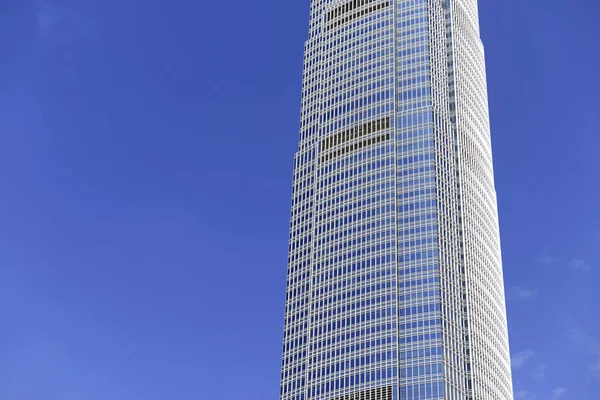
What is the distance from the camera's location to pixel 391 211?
18300cm

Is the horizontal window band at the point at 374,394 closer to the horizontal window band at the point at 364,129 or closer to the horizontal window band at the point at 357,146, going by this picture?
the horizontal window band at the point at 357,146

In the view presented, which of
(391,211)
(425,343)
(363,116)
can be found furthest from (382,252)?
(363,116)

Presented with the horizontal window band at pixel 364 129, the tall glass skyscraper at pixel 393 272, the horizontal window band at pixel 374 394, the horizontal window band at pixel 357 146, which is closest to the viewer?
the horizontal window band at pixel 374 394

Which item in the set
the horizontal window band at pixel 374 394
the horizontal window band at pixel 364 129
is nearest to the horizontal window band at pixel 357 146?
the horizontal window band at pixel 364 129

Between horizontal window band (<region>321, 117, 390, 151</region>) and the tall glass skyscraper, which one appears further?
horizontal window band (<region>321, 117, 390, 151</region>)

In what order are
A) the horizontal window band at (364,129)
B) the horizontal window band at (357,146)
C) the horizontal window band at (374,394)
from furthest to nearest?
the horizontal window band at (364,129)
the horizontal window band at (357,146)
the horizontal window band at (374,394)

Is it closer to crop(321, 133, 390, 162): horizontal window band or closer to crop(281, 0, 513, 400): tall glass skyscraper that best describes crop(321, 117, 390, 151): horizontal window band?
crop(281, 0, 513, 400): tall glass skyscraper

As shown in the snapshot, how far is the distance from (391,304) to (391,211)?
1970cm

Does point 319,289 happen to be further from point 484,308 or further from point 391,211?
point 484,308

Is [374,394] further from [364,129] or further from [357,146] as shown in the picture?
[364,129]

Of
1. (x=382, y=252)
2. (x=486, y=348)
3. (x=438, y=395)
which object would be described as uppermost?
(x=382, y=252)

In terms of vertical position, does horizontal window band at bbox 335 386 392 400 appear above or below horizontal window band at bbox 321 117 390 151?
below

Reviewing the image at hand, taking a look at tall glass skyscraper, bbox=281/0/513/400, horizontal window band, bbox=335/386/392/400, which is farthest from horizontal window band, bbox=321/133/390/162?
horizontal window band, bbox=335/386/392/400

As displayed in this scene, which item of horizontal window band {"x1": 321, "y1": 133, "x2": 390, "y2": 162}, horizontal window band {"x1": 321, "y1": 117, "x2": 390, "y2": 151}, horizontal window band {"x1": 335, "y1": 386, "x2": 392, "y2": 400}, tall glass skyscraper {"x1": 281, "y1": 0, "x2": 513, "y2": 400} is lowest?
horizontal window band {"x1": 335, "y1": 386, "x2": 392, "y2": 400}
